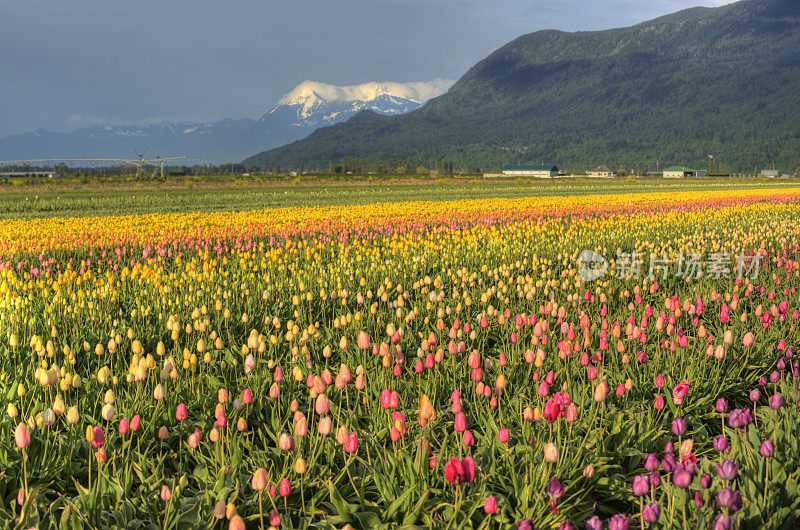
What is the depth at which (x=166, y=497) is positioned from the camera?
8.34 feet

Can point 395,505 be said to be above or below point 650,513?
below

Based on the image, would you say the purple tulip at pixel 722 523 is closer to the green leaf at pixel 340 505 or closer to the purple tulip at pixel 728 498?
the purple tulip at pixel 728 498

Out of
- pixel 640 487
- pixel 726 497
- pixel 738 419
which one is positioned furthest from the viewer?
pixel 738 419

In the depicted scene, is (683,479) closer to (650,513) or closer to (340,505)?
(650,513)

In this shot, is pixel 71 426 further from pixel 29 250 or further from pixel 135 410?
pixel 29 250

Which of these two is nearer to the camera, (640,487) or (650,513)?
(650,513)

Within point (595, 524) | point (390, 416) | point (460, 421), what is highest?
point (460, 421)

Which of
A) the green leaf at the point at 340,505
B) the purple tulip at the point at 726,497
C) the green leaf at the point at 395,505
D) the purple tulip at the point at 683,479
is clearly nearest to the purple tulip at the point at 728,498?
the purple tulip at the point at 726,497

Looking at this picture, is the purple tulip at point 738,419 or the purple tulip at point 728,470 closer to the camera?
the purple tulip at point 728,470

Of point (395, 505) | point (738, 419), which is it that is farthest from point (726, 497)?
point (395, 505)

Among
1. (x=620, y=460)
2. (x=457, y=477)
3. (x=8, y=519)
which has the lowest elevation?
(x=620, y=460)

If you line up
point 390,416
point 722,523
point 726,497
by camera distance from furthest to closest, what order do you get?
point 390,416 < point 726,497 < point 722,523

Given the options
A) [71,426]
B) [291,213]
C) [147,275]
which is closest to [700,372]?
[71,426]

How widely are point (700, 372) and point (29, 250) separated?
1113 cm
